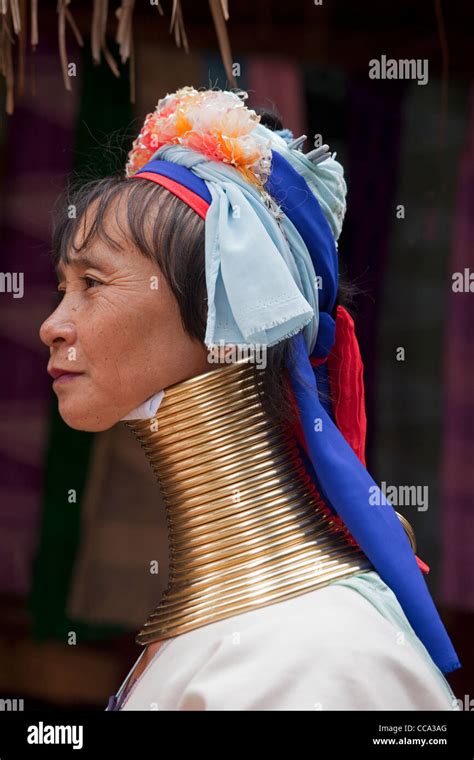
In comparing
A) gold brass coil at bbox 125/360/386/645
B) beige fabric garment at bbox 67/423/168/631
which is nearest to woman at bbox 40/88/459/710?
gold brass coil at bbox 125/360/386/645

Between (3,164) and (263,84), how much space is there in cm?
97

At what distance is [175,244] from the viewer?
2.33m

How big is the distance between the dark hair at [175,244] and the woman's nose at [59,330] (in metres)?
0.14

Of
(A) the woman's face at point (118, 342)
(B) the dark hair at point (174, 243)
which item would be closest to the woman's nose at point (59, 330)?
(A) the woman's face at point (118, 342)

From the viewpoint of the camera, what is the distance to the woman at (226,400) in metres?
2.22

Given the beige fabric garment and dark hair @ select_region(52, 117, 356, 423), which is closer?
dark hair @ select_region(52, 117, 356, 423)

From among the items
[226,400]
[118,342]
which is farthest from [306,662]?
[118,342]

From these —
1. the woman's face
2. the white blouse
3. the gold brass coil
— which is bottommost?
the white blouse

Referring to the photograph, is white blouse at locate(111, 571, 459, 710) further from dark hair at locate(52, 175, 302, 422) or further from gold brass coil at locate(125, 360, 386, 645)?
dark hair at locate(52, 175, 302, 422)

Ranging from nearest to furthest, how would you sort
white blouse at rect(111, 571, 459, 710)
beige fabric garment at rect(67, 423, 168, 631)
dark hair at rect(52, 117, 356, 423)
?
white blouse at rect(111, 571, 459, 710) → dark hair at rect(52, 117, 356, 423) → beige fabric garment at rect(67, 423, 168, 631)

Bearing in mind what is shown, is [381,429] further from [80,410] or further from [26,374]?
[80,410]

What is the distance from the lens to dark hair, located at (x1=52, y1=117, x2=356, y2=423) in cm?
232

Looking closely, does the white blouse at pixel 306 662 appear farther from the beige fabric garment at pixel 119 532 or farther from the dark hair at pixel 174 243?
the beige fabric garment at pixel 119 532

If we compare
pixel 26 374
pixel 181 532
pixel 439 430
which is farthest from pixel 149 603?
pixel 181 532
